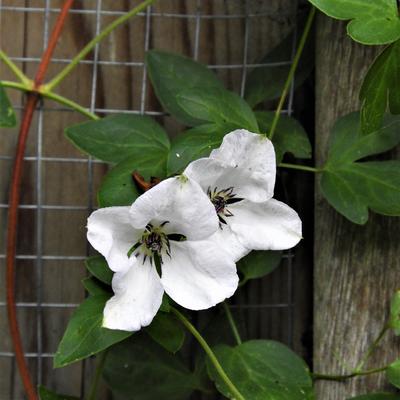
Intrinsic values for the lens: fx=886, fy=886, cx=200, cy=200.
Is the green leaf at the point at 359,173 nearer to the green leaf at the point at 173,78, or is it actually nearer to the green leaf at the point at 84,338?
the green leaf at the point at 173,78

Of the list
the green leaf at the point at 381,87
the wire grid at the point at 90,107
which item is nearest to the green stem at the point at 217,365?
the wire grid at the point at 90,107

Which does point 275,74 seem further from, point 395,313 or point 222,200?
point 395,313

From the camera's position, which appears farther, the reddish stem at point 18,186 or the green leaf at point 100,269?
the reddish stem at point 18,186

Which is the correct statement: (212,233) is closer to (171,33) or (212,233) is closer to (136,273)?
(136,273)

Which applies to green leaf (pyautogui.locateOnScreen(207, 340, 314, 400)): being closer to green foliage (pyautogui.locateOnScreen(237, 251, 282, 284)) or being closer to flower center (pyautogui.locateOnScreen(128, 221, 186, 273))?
green foliage (pyautogui.locateOnScreen(237, 251, 282, 284))

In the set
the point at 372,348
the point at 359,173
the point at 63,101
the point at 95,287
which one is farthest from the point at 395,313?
the point at 63,101
